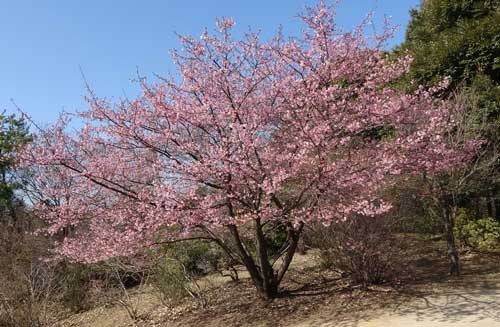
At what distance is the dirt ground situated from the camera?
5172mm

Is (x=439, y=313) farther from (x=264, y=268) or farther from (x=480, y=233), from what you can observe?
(x=480, y=233)

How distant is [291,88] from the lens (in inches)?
226

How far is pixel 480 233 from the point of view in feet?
28.1

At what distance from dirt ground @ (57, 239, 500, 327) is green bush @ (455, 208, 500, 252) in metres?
0.29

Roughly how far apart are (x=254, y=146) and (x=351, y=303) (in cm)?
282

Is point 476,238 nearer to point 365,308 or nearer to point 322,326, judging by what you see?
point 365,308

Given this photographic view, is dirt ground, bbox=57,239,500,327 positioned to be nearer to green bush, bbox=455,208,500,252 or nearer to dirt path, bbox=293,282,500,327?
dirt path, bbox=293,282,500,327

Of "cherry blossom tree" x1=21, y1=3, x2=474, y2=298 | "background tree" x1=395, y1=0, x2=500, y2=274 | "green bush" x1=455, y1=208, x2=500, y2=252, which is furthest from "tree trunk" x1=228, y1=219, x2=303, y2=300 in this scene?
"green bush" x1=455, y1=208, x2=500, y2=252

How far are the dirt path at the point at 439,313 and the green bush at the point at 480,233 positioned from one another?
268 cm

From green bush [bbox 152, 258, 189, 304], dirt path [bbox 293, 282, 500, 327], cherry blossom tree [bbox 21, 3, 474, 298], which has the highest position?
cherry blossom tree [bbox 21, 3, 474, 298]

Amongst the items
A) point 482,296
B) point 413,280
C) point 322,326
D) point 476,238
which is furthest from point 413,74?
point 322,326

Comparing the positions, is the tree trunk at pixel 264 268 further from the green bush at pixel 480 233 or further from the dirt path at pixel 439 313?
the green bush at pixel 480 233

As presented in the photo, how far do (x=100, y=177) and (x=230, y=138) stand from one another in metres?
2.23

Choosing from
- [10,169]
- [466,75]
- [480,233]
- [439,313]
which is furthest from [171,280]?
[10,169]
